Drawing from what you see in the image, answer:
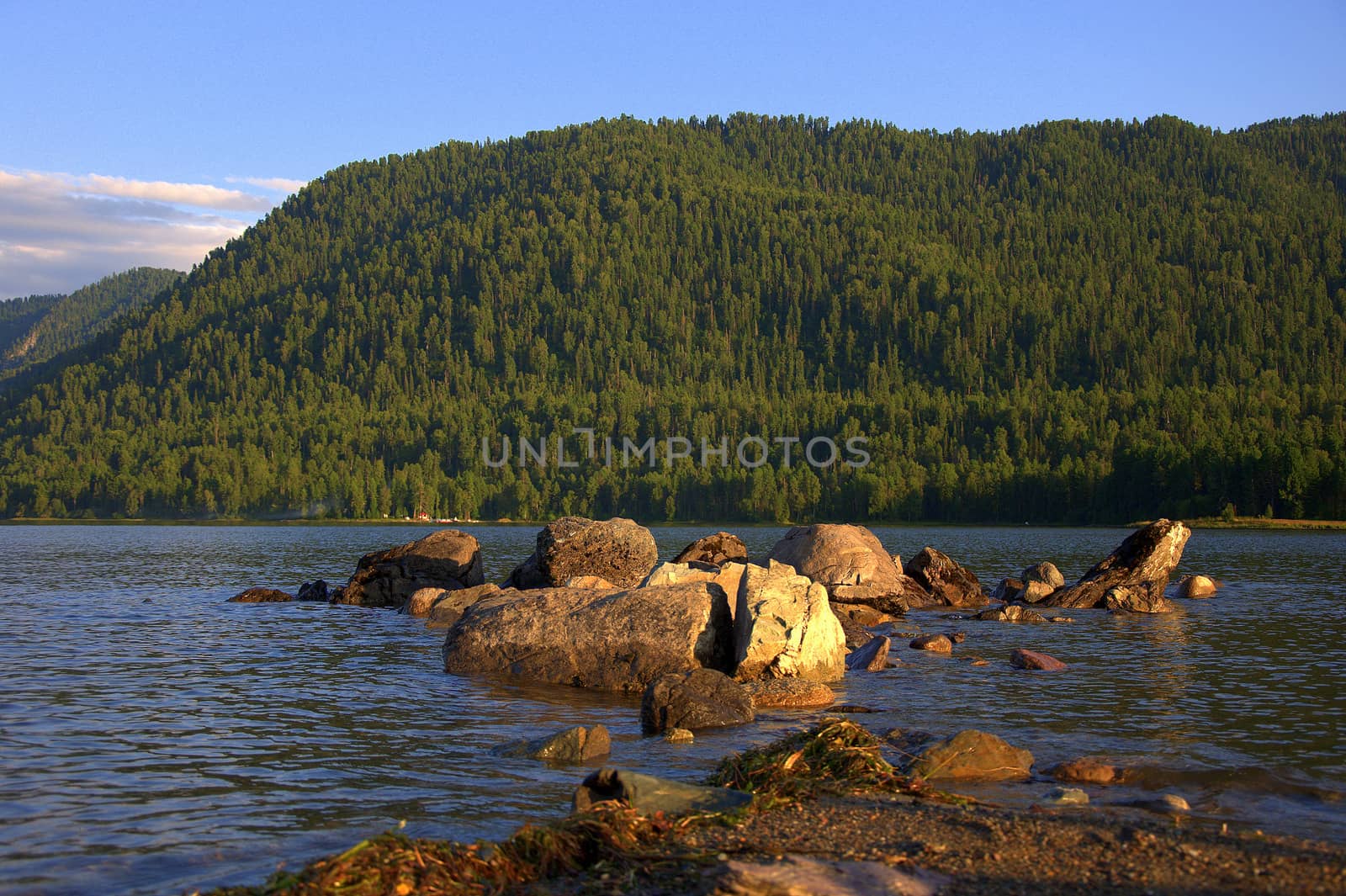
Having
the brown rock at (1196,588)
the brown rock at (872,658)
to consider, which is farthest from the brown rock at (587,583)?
→ the brown rock at (1196,588)

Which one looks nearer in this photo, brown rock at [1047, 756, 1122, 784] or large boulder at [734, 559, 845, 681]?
brown rock at [1047, 756, 1122, 784]

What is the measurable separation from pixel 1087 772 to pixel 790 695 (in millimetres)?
6987

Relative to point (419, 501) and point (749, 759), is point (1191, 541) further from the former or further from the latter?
point (419, 501)

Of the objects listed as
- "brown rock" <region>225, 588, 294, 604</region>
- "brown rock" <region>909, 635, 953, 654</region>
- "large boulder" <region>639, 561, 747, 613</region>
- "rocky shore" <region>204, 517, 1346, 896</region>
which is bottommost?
"brown rock" <region>225, 588, 294, 604</region>

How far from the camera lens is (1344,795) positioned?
13.5m

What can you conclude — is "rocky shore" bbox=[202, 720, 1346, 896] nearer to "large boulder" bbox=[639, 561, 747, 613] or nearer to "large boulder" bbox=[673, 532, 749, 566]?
"large boulder" bbox=[639, 561, 747, 613]

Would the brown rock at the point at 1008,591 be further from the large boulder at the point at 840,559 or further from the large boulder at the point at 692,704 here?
the large boulder at the point at 692,704

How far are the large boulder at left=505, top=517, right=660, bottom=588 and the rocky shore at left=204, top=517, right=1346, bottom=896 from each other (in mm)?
5446

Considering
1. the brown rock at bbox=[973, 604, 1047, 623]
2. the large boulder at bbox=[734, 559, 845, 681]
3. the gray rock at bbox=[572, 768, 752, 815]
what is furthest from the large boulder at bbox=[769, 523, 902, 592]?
the gray rock at bbox=[572, 768, 752, 815]

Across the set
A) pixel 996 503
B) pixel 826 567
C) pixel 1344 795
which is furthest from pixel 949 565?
pixel 996 503

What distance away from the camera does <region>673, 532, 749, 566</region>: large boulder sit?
139 feet

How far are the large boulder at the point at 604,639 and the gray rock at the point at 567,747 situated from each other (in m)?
6.17

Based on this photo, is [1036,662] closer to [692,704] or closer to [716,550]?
[692,704]

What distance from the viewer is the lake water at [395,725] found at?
12203 mm
